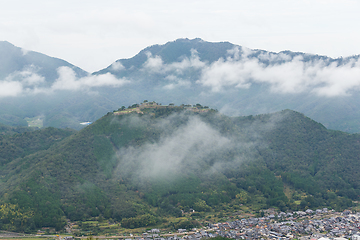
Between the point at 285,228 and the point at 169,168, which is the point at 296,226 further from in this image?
the point at 169,168

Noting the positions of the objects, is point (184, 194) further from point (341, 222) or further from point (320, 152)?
point (320, 152)

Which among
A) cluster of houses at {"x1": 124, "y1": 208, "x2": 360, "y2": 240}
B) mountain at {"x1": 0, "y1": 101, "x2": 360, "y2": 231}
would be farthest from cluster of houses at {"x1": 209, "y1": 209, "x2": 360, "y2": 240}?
mountain at {"x1": 0, "y1": 101, "x2": 360, "y2": 231}

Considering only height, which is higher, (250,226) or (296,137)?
(296,137)

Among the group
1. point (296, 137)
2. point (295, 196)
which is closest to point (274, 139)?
point (296, 137)

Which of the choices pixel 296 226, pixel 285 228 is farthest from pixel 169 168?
pixel 296 226

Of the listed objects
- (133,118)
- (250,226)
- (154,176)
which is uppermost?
(133,118)

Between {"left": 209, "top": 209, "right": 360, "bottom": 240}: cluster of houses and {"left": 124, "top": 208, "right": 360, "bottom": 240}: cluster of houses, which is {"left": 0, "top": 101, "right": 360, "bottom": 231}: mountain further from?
{"left": 124, "top": 208, "right": 360, "bottom": 240}: cluster of houses
